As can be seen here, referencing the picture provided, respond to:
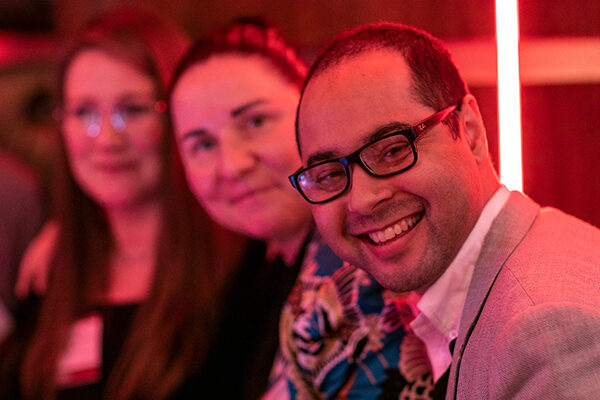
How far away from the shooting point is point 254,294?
185cm

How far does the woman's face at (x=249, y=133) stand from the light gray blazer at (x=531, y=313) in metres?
0.66

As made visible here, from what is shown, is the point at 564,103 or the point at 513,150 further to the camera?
→ the point at 564,103

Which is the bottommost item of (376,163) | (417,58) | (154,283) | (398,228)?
(154,283)

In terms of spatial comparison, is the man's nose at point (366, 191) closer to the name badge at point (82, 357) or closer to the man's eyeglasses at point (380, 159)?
the man's eyeglasses at point (380, 159)

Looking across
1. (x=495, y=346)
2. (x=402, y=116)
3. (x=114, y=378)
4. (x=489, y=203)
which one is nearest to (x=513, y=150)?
(x=489, y=203)

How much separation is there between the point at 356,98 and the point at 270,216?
2.21 ft

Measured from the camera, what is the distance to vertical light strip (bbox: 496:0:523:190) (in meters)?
1.35

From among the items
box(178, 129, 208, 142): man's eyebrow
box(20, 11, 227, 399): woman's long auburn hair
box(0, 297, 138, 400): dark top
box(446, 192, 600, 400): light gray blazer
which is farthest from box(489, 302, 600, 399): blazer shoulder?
box(0, 297, 138, 400): dark top

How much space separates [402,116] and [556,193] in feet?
4.50

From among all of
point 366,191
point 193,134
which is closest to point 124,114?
point 193,134

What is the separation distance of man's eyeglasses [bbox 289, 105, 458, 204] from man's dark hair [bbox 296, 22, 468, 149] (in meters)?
0.03

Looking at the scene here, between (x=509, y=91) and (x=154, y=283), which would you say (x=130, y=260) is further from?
(x=509, y=91)

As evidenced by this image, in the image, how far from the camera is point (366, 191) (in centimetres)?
95

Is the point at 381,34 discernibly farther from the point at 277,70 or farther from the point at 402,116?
the point at 277,70
